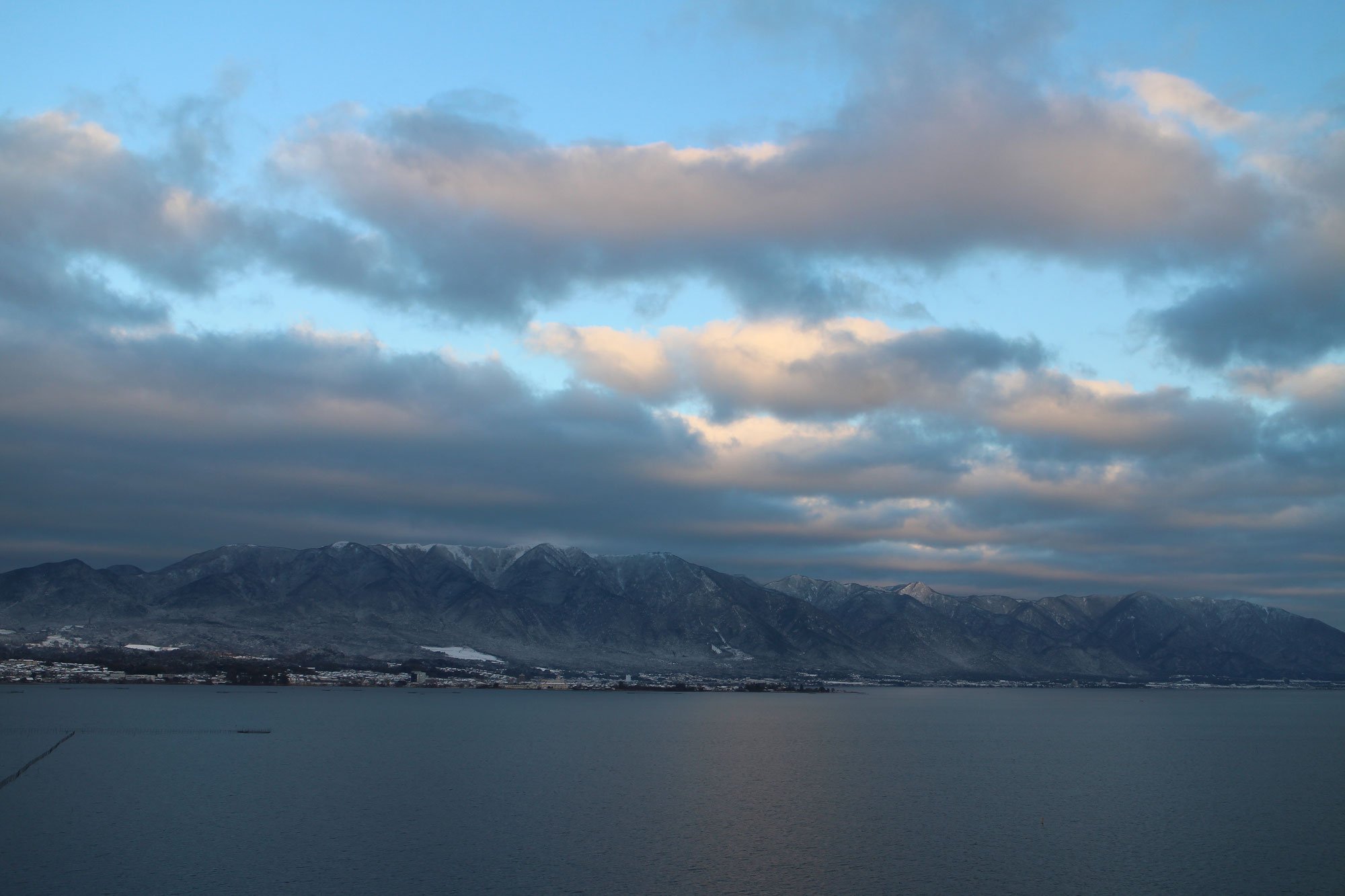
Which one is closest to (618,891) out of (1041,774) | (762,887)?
(762,887)

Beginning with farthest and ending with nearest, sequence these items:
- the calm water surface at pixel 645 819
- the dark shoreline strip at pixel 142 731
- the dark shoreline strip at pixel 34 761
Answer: the dark shoreline strip at pixel 142 731 → the dark shoreline strip at pixel 34 761 → the calm water surface at pixel 645 819

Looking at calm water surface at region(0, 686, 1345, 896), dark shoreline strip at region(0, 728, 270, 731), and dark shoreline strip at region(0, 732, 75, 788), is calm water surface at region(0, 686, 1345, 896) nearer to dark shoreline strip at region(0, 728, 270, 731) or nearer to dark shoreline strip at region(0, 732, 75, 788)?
dark shoreline strip at region(0, 732, 75, 788)

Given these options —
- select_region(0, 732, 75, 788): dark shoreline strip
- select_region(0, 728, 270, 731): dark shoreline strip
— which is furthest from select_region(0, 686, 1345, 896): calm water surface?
select_region(0, 728, 270, 731): dark shoreline strip

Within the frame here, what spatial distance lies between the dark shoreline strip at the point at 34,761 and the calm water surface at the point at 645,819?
1380mm

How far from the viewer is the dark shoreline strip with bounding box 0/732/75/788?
4150 inches

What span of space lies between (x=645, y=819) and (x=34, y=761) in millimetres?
83682

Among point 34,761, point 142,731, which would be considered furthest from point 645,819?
point 142,731

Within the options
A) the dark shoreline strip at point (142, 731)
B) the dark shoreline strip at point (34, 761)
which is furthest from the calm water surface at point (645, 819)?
the dark shoreline strip at point (142, 731)

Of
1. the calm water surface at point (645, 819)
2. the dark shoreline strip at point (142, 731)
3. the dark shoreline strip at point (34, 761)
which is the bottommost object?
the dark shoreline strip at point (142, 731)

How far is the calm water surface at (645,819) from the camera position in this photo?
6719cm

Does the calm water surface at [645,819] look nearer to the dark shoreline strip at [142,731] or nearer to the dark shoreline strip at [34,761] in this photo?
the dark shoreline strip at [34,761]

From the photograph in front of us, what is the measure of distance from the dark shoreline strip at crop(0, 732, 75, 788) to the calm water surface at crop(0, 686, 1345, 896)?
4.53ft

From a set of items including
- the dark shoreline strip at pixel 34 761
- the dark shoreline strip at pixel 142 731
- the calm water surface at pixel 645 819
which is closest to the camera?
the calm water surface at pixel 645 819

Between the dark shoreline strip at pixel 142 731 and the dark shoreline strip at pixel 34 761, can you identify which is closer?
the dark shoreline strip at pixel 34 761
